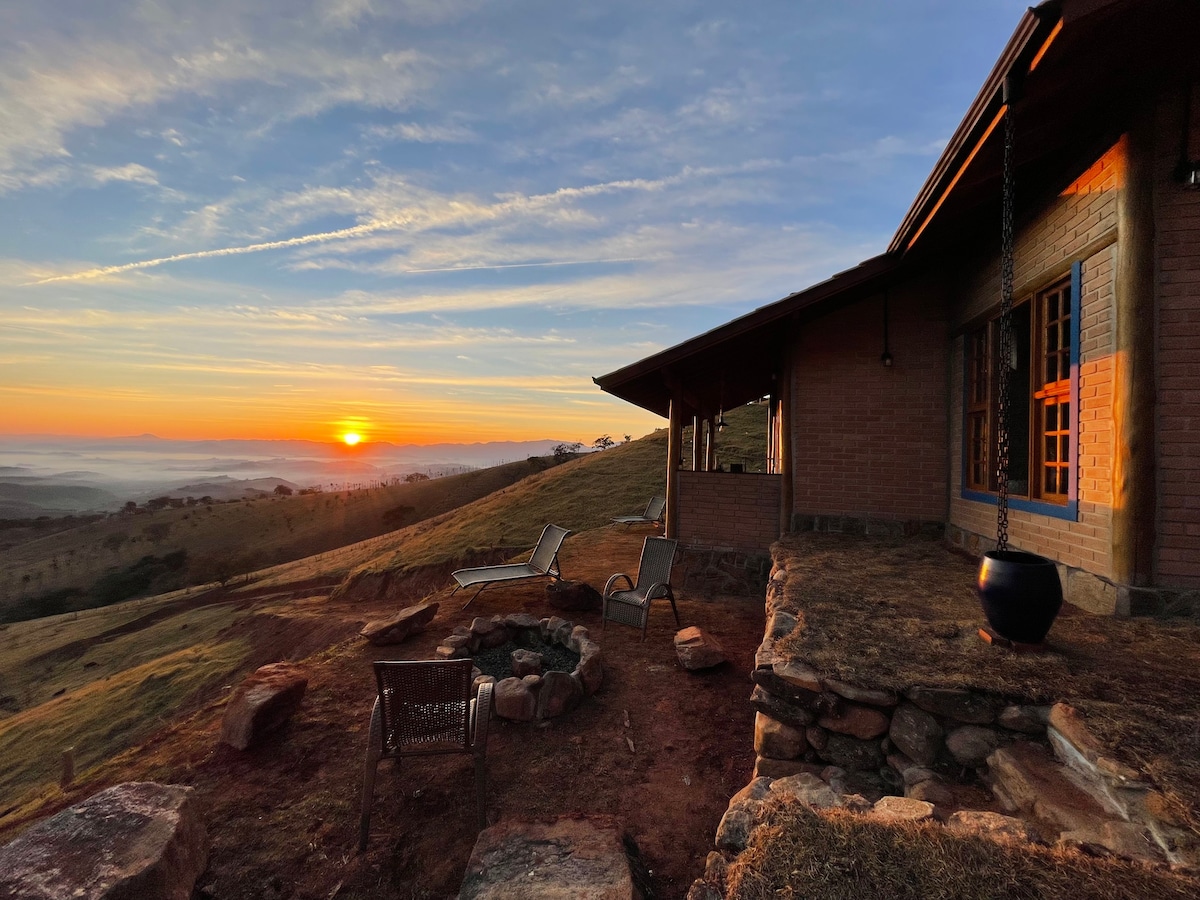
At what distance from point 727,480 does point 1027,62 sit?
5.69 m

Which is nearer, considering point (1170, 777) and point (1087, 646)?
point (1170, 777)

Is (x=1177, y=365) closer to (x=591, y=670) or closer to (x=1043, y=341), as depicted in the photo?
(x=1043, y=341)

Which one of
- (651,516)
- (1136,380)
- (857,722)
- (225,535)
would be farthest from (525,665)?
(225,535)

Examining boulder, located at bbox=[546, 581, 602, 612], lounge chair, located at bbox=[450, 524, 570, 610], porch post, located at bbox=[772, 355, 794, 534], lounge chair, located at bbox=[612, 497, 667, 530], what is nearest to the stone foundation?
boulder, located at bbox=[546, 581, 602, 612]

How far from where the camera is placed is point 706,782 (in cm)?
373

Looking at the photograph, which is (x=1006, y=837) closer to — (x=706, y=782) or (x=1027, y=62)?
(x=706, y=782)

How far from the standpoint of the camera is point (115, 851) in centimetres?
284

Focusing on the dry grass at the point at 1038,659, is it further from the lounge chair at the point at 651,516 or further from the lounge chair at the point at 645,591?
the lounge chair at the point at 651,516

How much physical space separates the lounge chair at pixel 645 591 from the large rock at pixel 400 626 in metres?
2.23

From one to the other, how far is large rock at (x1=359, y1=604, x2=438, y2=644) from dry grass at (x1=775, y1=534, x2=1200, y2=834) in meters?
4.41

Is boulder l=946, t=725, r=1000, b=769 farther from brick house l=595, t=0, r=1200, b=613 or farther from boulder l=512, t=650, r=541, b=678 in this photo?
boulder l=512, t=650, r=541, b=678

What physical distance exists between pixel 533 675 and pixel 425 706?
140cm

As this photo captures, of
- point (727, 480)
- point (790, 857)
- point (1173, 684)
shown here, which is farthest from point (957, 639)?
point (727, 480)

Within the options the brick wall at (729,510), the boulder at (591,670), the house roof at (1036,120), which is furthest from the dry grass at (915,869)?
the brick wall at (729,510)
